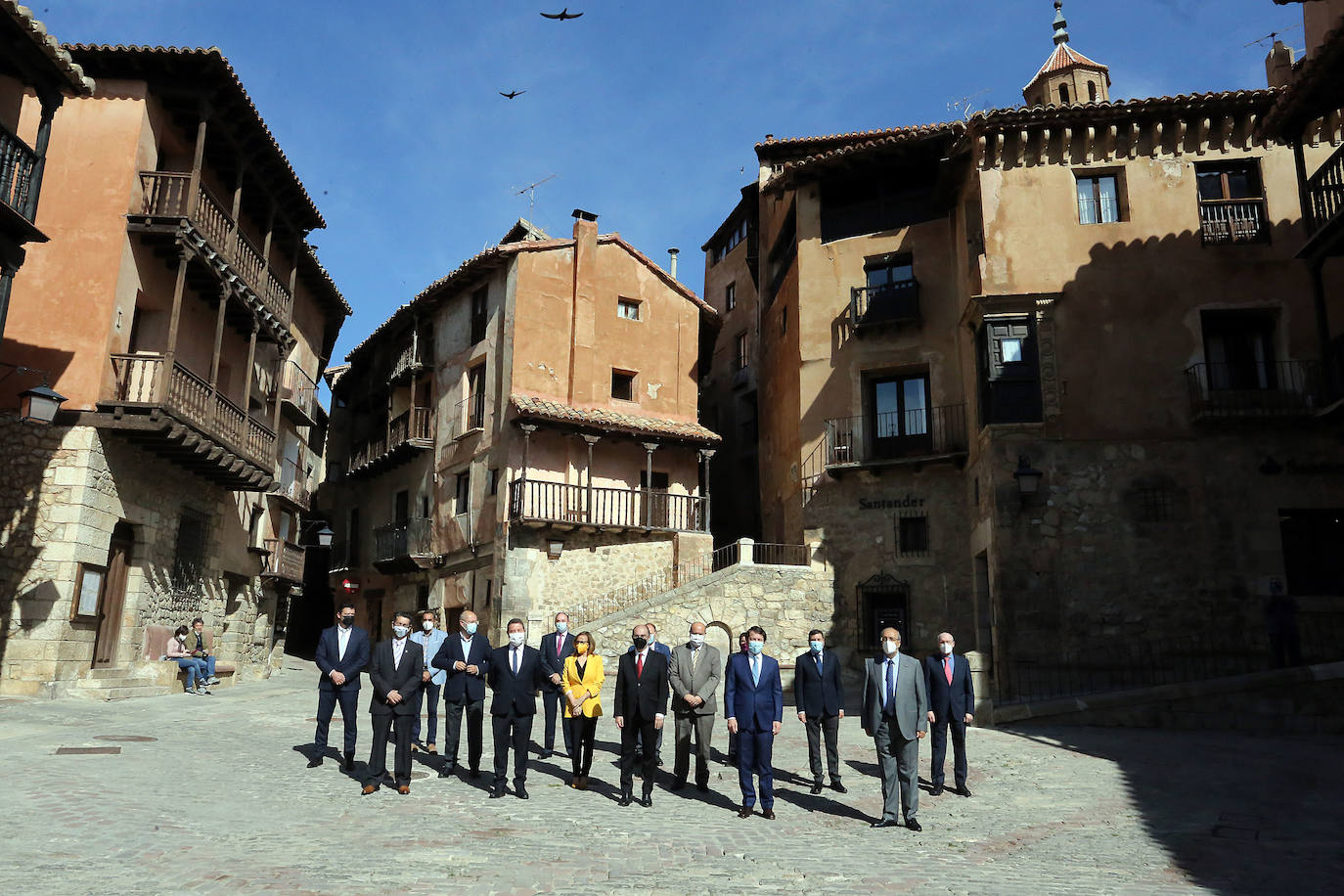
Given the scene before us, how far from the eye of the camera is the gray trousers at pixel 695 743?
10.7m

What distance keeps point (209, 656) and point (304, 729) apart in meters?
6.89

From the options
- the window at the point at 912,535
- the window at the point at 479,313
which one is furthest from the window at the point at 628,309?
the window at the point at 912,535

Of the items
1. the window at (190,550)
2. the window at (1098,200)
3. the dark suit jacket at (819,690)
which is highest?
the window at (1098,200)

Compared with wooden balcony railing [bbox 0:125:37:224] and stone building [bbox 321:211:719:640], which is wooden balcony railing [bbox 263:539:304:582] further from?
wooden balcony railing [bbox 0:125:37:224]

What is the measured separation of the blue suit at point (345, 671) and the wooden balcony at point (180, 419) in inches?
323

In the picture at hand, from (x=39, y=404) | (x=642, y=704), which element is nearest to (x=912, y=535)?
(x=642, y=704)

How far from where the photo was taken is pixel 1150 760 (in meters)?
12.4

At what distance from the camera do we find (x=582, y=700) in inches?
407

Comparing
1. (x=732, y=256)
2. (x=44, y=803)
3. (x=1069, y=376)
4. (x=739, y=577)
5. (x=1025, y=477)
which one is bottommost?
(x=44, y=803)

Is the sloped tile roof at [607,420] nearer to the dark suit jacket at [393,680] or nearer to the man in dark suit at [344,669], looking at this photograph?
the man in dark suit at [344,669]

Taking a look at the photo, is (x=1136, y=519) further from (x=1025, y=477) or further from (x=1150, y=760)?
(x=1150, y=760)

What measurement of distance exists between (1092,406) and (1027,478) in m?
2.30

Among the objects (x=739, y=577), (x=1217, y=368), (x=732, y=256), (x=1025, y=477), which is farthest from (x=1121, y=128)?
(x=732, y=256)

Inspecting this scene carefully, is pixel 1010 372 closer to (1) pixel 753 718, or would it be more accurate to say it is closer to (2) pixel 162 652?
(1) pixel 753 718
